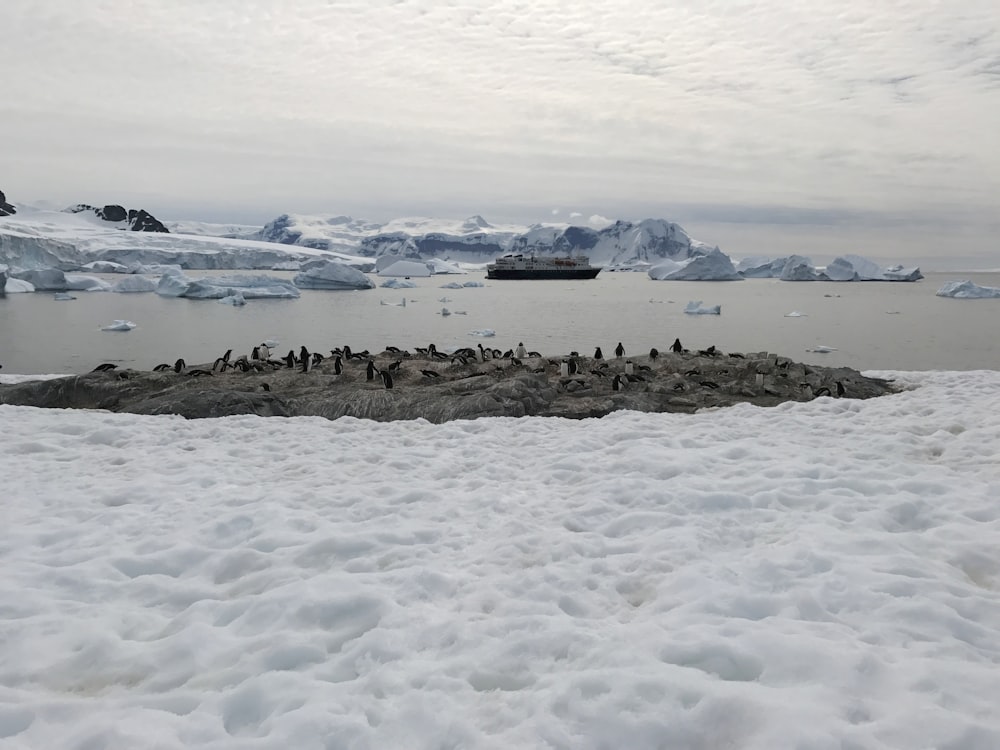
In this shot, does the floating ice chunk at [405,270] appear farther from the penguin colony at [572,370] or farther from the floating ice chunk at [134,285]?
the penguin colony at [572,370]

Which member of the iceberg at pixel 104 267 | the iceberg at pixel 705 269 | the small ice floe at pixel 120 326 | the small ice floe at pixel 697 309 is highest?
the iceberg at pixel 705 269

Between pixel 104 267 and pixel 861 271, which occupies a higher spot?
pixel 861 271

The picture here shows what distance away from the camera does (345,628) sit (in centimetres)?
386

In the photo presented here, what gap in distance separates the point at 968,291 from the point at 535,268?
56671 millimetres

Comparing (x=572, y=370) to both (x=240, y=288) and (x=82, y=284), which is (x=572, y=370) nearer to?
(x=240, y=288)

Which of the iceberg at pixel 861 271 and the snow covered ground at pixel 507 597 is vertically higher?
the iceberg at pixel 861 271

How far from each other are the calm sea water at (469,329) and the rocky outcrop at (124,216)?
142 metres

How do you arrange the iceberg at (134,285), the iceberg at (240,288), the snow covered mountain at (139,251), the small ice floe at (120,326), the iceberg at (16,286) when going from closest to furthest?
the small ice floe at (120,326) < the iceberg at (240,288) < the iceberg at (16,286) < the iceberg at (134,285) < the snow covered mountain at (139,251)

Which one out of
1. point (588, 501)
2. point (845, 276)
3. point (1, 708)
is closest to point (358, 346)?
point (588, 501)

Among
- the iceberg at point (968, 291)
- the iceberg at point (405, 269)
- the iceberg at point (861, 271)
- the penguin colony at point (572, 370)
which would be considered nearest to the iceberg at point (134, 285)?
the penguin colony at point (572, 370)

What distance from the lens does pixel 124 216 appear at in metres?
184

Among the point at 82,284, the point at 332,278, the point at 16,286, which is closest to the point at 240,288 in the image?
the point at 332,278

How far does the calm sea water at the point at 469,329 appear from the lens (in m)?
28.5

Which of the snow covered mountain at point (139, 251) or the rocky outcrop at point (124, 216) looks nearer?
the snow covered mountain at point (139, 251)
